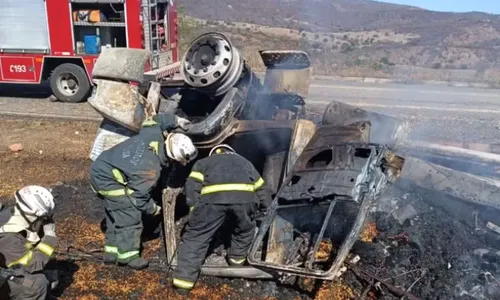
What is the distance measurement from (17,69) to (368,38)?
31.8m

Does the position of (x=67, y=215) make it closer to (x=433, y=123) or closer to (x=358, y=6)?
(x=433, y=123)

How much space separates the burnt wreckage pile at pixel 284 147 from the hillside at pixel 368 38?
12629 millimetres

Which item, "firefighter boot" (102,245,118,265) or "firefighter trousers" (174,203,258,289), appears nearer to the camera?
"firefighter trousers" (174,203,258,289)

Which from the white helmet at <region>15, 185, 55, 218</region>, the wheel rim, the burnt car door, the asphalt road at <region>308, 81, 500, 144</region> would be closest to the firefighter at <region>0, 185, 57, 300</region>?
the white helmet at <region>15, 185, 55, 218</region>

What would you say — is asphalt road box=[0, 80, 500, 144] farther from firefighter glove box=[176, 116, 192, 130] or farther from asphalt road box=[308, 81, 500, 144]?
firefighter glove box=[176, 116, 192, 130]

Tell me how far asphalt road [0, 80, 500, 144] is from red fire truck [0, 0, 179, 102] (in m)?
0.65

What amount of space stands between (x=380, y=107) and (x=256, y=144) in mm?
7154

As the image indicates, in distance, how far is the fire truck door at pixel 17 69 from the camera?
38.1 ft

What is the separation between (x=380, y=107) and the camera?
11.8 meters

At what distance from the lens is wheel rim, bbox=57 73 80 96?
11711 millimetres

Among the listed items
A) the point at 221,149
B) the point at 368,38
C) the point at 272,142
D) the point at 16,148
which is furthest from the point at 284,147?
the point at 368,38

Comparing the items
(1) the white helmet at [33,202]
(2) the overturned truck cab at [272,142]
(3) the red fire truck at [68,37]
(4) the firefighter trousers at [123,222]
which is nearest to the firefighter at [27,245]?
(1) the white helmet at [33,202]

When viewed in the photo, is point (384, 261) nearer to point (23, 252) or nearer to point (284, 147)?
point (284, 147)

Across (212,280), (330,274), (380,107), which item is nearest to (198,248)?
(212,280)
